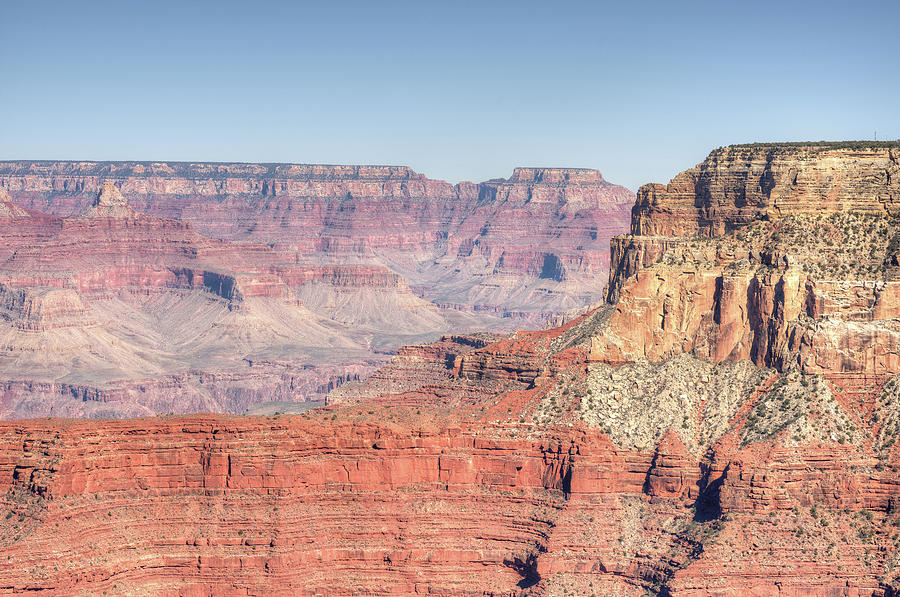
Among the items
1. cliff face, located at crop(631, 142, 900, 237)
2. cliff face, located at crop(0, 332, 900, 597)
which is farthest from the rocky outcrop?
cliff face, located at crop(631, 142, 900, 237)

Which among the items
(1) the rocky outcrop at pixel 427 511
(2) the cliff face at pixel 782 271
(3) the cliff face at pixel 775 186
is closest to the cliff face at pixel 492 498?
(1) the rocky outcrop at pixel 427 511

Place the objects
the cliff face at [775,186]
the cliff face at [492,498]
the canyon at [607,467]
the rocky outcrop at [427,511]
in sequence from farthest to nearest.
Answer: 1. the cliff face at [775,186]
2. the canyon at [607,467]
3. the cliff face at [492,498]
4. the rocky outcrop at [427,511]

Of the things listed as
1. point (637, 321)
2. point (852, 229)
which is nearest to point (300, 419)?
point (637, 321)

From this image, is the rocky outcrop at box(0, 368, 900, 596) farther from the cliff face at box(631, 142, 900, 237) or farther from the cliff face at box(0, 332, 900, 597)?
the cliff face at box(631, 142, 900, 237)

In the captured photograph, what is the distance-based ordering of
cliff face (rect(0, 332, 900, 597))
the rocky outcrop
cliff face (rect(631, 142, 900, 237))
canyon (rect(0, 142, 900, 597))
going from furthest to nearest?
cliff face (rect(631, 142, 900, 237)) < canyon (rect(0, 142, 900, 597)) < cliff face (rect(0, 332, 900, 597)) < the rocky outcrop

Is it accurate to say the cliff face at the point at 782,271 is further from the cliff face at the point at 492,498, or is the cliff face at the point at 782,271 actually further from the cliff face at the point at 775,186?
the cliff face at the point at 492,498
